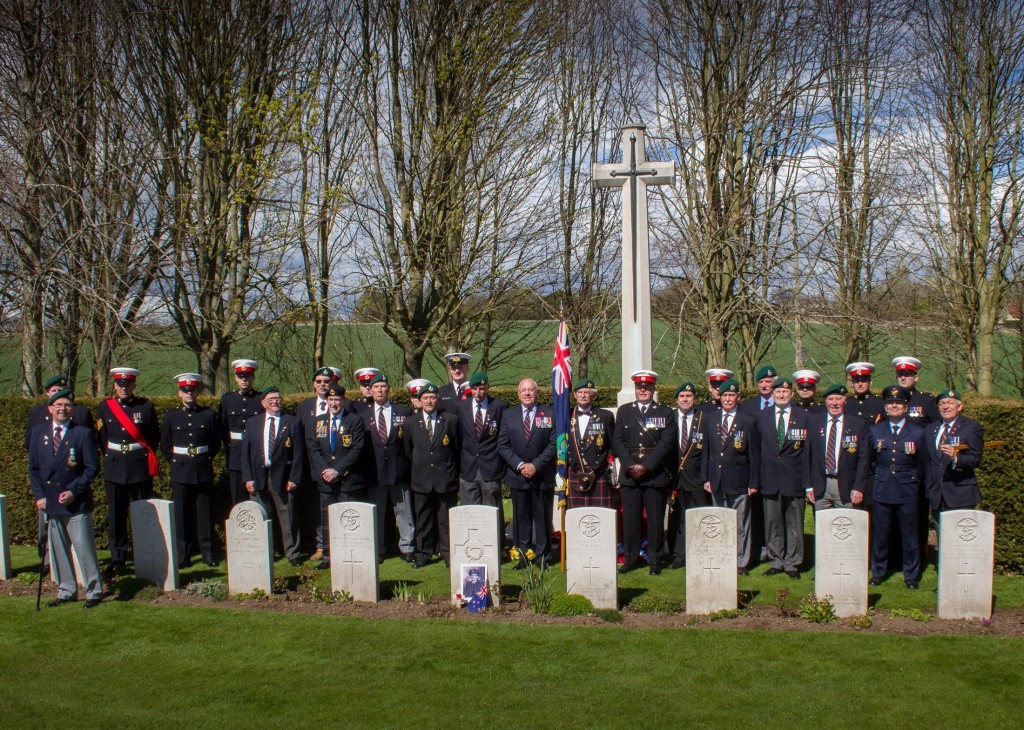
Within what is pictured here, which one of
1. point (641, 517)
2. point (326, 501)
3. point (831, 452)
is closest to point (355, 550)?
point (326, 501)

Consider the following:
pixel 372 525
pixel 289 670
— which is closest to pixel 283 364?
pixel 372 525

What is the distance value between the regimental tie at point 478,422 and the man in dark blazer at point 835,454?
3.22 meters

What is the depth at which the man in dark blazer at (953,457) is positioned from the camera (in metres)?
7.92

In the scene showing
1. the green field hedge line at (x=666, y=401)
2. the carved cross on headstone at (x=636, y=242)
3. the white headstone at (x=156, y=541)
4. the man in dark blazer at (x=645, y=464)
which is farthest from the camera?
the carved cross on headstone at (x=636, y=242)

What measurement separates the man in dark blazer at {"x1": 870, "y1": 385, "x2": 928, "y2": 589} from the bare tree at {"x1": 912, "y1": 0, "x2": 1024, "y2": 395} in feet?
36.2

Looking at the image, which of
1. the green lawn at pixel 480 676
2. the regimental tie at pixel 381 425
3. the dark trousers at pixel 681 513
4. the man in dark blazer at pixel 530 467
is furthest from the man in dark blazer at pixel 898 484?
the regimental tie at pixel 381 425

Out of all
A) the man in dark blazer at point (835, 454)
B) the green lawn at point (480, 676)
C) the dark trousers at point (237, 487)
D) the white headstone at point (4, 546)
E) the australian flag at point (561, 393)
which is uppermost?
the australian flag at point (561, 393)

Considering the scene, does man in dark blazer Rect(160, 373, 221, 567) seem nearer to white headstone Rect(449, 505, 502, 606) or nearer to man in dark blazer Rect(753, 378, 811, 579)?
white headstone Rect(449, 505, 502, 606)

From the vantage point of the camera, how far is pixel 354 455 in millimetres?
Result: 9352

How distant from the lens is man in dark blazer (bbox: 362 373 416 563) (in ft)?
31.4

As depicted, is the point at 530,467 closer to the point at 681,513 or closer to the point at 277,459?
the point at 681,513

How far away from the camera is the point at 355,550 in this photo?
7949 millimetres

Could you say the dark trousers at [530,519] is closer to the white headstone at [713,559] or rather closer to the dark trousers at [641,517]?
the dark trousers at [641,517]

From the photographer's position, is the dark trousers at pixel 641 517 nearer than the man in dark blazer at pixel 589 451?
Yes
